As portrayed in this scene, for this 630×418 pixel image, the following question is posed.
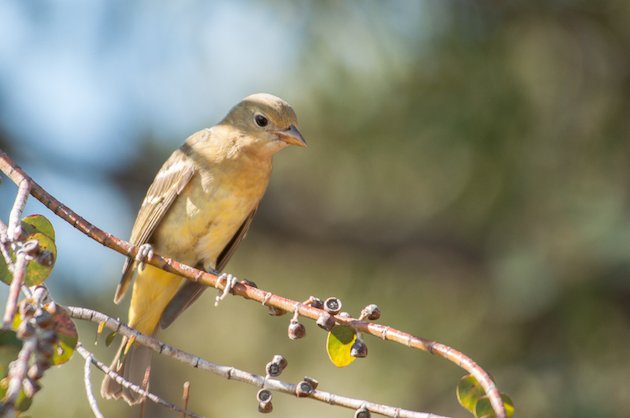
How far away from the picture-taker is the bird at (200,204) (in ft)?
14.1

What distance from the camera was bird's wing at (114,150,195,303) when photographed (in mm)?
4289

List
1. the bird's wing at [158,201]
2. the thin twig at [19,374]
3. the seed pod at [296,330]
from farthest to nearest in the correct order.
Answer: the bird's wing at [158,201], the seed pod at [296,330], the thin twig at [19,374]

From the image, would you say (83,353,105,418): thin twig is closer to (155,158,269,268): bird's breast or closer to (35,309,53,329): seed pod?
(35,309,53,329): seed pod

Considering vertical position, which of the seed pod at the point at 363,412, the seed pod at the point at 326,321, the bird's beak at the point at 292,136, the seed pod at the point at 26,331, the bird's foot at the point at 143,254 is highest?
the bird's beak at the point at 292,136

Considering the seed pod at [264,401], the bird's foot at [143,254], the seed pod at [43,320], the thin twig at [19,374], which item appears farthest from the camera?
the bird's foot at [143,254]

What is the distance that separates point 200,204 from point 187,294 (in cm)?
57

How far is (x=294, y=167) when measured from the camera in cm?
708

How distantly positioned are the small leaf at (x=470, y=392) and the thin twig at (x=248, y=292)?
0.16 m

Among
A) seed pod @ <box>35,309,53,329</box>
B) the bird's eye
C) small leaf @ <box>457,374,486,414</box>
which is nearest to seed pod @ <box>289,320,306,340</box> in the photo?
small leaf @ <box>457,374,486,414</box>

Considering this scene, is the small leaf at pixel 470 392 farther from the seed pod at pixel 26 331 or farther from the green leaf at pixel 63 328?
the seed pod at pixel 26 331

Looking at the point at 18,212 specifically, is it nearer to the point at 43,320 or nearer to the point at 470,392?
the point at 43,320

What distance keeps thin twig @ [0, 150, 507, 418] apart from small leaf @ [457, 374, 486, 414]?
0.16m

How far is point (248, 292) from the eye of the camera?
269cm

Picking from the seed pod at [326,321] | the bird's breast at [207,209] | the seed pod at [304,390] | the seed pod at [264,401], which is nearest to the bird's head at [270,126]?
the bird's breast at [207,209]
